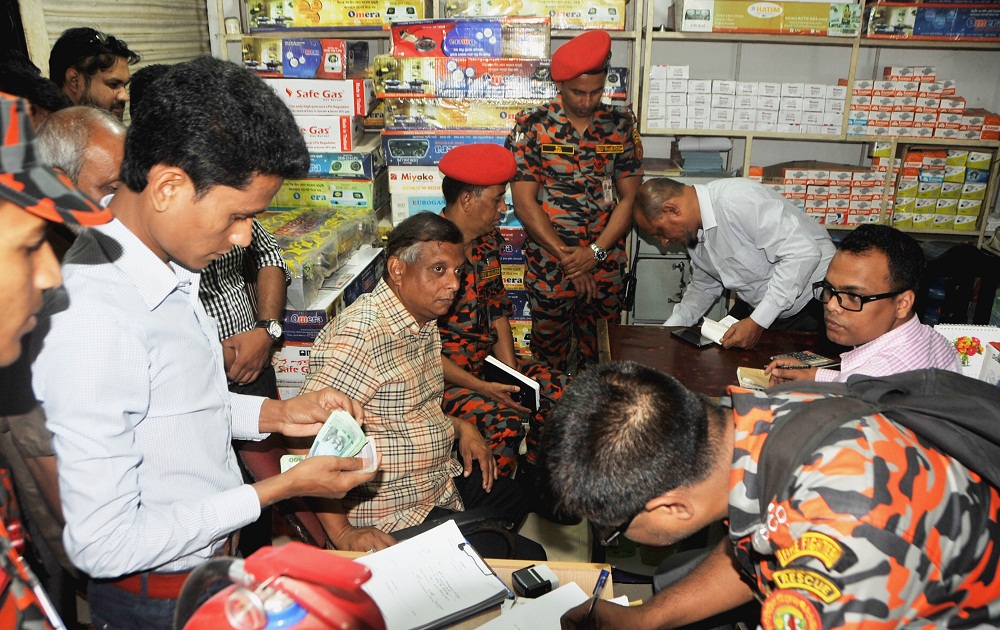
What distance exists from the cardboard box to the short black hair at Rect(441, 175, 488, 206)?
4.13ft

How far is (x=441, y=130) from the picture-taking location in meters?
A: 4.05

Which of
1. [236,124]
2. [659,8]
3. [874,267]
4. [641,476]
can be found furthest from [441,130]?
[641,476]

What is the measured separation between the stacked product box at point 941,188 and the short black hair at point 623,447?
171 inches

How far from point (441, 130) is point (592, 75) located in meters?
0.96

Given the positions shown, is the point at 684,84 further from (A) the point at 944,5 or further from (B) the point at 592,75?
(A) the point at 944,5

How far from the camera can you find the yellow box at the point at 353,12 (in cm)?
423

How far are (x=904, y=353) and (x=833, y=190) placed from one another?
2.80 meters

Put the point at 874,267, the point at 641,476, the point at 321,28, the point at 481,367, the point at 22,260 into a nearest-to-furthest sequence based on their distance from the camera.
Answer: the point at 22,260 → the point at 641,476 → the point at 874,267 → the point at 481,367 → the point at 321,28

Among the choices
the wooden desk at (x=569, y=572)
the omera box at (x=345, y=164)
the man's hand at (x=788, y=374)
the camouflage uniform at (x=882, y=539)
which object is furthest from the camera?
the omera box at (x=345, y=164)

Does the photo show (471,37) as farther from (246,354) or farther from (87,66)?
(246,354)

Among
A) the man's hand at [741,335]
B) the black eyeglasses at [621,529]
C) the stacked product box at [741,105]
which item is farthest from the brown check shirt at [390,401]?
the stacked product box at [741,105]

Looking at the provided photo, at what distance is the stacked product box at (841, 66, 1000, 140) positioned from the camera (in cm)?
446

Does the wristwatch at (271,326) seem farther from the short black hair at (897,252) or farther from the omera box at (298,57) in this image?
the short black hair at (897,252)

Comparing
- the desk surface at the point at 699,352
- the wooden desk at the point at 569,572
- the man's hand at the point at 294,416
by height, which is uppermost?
the man's hand at the point at 294,416
